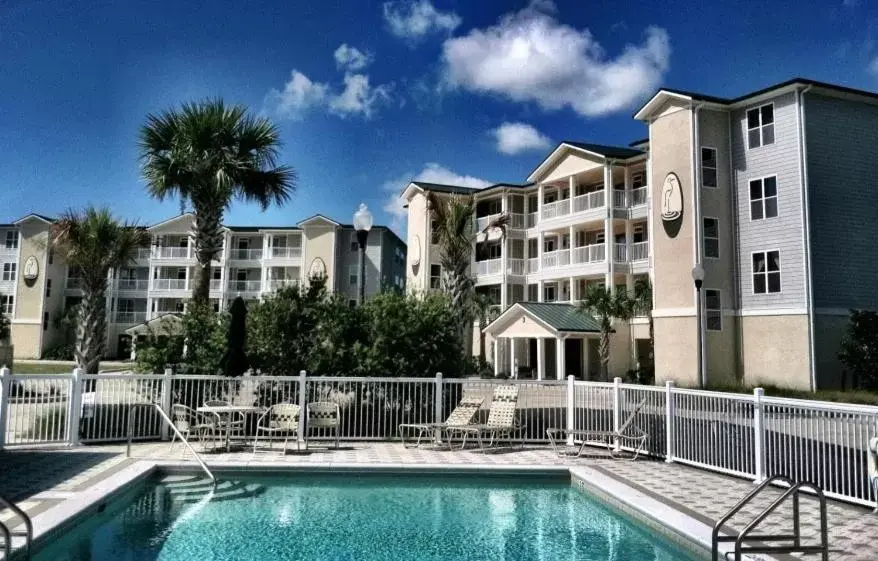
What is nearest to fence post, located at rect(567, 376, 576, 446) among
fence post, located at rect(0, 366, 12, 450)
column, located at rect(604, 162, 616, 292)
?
fence post, located at rect(0, 366, 12, 450)

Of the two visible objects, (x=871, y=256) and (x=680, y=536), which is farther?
(x=871, y=256)

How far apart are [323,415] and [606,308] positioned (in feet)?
66.2

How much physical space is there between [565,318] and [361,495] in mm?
24036

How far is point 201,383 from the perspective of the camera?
14.3 metres

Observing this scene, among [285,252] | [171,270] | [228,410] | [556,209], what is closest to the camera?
[228,410]

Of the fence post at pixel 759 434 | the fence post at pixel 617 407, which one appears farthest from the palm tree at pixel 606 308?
the fence post at pixel 759 434

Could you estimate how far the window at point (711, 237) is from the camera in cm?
2694

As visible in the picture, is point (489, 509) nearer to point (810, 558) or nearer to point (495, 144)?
point (810, 558)

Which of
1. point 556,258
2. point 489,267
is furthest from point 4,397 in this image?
point 489,267

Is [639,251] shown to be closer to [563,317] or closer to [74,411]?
[563,317]

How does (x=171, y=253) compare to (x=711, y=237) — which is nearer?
(x=711, y=237)

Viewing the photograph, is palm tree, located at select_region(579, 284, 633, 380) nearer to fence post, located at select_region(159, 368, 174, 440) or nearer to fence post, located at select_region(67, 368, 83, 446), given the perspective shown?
fence post, located at select_region(159, 368, 174, 440)

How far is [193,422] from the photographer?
1367cm

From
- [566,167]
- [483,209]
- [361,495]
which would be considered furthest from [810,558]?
[483,209]
